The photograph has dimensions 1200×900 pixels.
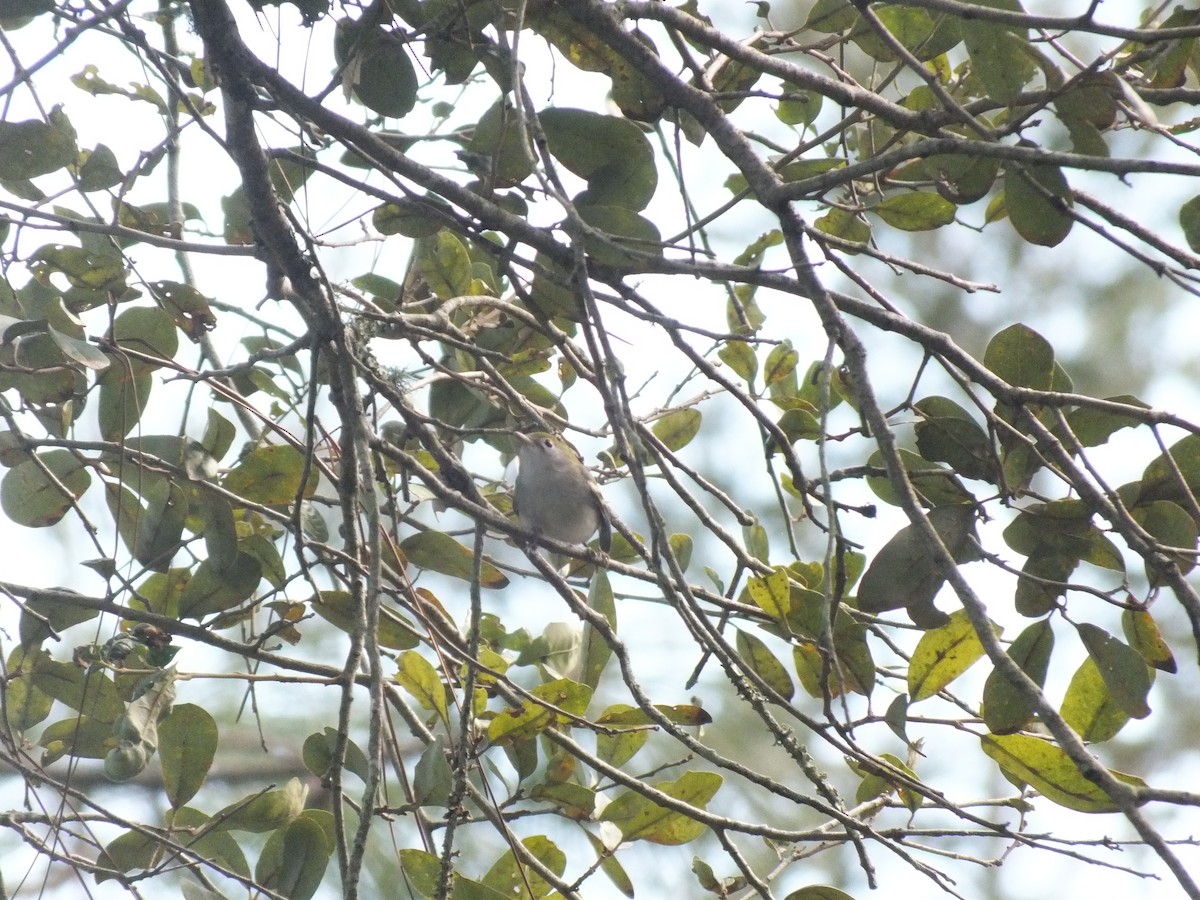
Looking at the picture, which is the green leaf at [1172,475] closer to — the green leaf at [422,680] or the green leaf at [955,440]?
the green leaf at [955,440]

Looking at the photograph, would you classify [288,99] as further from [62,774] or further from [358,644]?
[62,774]

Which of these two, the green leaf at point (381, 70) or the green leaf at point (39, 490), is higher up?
the green leaf at point (381, 70)

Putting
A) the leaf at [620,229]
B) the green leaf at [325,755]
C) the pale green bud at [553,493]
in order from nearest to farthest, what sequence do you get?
the leaf at [620,229] < the green leaf at [325,755] < the pale green bud at [553,493]

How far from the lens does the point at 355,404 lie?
6.97ft

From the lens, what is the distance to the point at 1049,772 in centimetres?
179

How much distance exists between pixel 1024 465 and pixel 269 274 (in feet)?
5.34

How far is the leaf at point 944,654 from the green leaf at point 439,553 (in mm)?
1028

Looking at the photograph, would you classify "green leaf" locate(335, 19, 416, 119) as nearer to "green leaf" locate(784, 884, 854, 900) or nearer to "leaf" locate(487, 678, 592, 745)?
"leaf" locate(487, 678, 592, 745)

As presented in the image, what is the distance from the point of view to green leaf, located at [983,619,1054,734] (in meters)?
1.90

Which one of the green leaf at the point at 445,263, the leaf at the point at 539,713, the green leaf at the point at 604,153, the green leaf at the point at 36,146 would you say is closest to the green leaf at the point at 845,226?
the green leaf at the point at 604,153

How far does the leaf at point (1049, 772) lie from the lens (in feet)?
5.65

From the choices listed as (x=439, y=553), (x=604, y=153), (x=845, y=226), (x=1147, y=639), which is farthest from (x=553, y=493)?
(x=1147, y=639)

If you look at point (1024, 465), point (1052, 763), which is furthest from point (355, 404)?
point (1052, 763)

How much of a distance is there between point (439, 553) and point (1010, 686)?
1300mm
